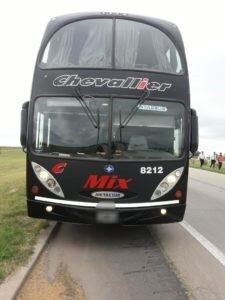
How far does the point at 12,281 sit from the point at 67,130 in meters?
3.32

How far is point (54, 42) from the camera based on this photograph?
10.0m

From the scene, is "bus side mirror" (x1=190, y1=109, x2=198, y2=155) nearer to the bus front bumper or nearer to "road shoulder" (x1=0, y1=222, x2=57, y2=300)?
the bus front bumper

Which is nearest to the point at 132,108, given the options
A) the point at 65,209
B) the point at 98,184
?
the point at 98,184

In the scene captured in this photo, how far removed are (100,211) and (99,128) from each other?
140 centimetres

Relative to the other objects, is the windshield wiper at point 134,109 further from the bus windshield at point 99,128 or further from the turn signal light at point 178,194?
the turn signal light at point 178,194

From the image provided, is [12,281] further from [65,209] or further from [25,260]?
[65,209]

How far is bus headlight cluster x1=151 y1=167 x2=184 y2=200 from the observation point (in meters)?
9.38

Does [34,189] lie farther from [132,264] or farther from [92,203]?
[132,264]

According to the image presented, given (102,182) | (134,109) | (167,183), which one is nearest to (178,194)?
(167,183)


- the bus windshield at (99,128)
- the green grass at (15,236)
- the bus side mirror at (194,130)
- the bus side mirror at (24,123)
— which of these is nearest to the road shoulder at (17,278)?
the green grass at (15,236)

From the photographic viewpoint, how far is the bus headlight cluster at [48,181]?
926 centimetres

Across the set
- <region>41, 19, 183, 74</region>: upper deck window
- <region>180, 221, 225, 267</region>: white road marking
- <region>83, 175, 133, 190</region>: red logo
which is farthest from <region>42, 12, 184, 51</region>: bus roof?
<region>180, 221, 225, 267</region>: white road marking

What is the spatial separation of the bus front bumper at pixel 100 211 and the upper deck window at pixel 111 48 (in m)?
2.36

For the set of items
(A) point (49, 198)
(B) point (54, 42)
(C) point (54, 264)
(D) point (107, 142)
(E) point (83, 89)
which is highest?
(B) point (54, 42)
